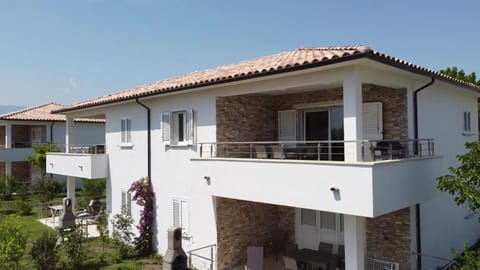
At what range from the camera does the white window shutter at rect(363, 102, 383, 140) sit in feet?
48.1

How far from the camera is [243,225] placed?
56.2 feet

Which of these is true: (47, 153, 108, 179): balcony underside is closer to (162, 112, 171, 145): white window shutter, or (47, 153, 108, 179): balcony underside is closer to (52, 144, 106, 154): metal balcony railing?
(52, 144, 106, 154): metal balcony railing

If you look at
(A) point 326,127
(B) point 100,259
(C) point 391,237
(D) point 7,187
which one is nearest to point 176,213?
(B) point 100,259

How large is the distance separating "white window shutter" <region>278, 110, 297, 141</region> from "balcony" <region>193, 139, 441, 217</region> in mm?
2045

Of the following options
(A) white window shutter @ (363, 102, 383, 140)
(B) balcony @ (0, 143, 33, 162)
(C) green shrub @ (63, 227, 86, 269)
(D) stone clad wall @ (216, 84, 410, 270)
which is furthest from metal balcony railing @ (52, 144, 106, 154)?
(A) white window shutter @ (363, 102, 383, 140)

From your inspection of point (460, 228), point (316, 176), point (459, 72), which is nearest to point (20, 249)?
point (316, 176)

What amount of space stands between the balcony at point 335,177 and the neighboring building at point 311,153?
4 cm

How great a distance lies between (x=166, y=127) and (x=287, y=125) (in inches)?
238

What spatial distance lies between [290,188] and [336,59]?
4.46 m

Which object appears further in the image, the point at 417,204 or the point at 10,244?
the point at 10,244

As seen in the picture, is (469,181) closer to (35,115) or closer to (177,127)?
(177,127)

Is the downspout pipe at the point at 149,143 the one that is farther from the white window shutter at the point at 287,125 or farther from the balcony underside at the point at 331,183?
the white window shutter at the point at 287,125

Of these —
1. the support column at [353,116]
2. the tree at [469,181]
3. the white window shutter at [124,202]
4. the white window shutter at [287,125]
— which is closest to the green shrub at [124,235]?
the white window shutter at [124,202]

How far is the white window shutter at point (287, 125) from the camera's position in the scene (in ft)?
58.3
